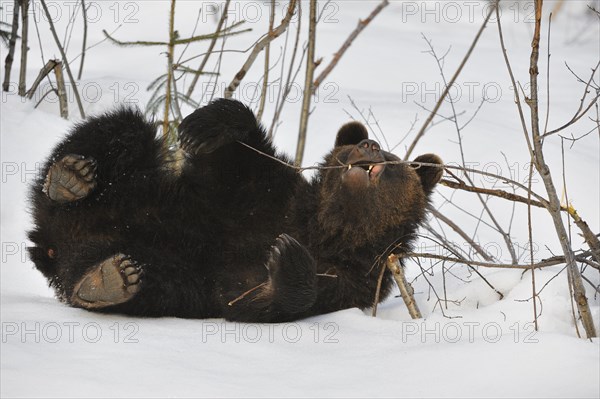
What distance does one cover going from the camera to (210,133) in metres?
4.67

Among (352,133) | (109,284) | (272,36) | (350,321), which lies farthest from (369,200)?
(272,36)

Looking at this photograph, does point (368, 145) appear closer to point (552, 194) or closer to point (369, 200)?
point (369, 200)

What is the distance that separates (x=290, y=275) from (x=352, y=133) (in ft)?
4.14

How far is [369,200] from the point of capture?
15.1ft

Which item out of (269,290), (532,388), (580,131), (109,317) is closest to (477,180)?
(580,131)

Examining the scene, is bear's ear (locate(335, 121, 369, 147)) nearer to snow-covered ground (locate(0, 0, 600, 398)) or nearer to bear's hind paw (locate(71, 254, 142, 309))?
snow-covered ground (locate(0, 0, 600, 398))

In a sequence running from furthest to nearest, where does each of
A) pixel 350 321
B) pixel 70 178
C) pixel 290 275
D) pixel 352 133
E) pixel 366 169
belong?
pixel 352 133
pixel 366 169
pixel 70 178
pixel 290 275
pixel 350 321

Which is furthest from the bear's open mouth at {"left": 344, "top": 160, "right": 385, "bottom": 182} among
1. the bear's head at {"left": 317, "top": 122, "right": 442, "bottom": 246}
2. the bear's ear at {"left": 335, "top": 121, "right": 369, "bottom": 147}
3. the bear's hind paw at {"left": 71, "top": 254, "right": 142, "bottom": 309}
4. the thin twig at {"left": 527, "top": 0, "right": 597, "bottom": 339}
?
the bear's hind paw at {"left": 71, "top": 254, "right": 142, "bottom": 309}

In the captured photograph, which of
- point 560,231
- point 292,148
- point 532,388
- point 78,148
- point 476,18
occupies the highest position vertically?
point 476,18

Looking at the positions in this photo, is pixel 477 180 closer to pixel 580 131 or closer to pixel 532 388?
pixel 580 131

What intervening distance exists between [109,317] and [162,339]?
71cm

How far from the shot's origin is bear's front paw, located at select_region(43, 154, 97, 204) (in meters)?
4.29

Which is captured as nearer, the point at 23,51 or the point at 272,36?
the point at 272,36

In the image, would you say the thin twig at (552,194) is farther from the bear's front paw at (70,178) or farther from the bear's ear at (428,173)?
the bear's front paw at (70,178)
